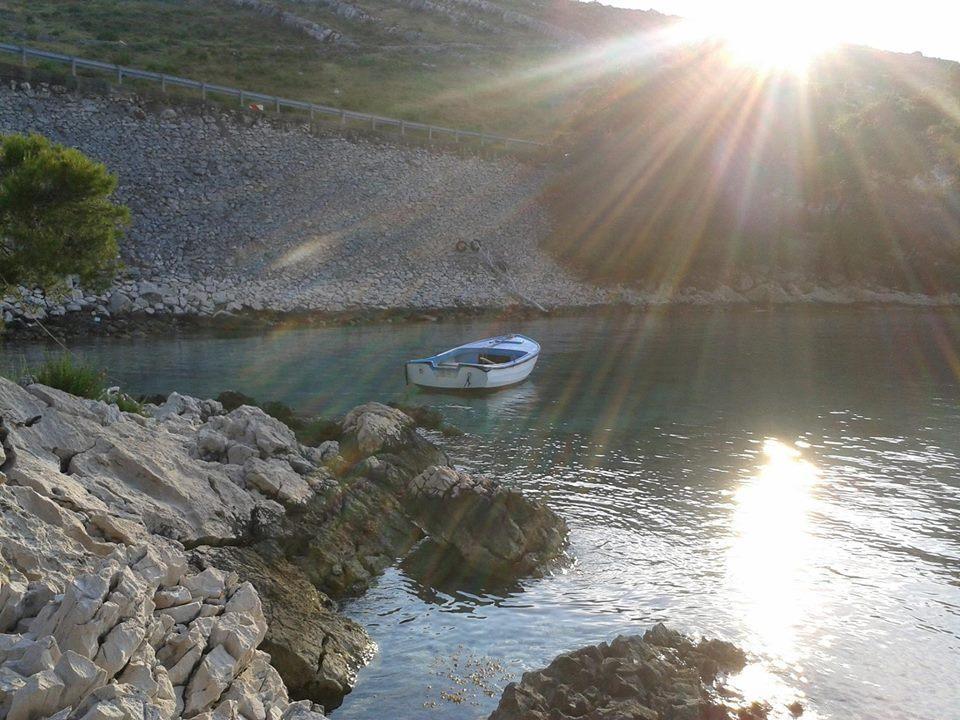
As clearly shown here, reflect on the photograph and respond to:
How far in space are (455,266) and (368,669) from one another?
48.8 m

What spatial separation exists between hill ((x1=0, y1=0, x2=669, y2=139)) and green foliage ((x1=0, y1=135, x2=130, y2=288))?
41.2m

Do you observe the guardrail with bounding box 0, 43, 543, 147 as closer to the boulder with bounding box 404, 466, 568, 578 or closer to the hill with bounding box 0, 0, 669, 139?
the hill with bounding box 0, 0, 669, 139

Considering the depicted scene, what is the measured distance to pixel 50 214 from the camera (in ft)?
101

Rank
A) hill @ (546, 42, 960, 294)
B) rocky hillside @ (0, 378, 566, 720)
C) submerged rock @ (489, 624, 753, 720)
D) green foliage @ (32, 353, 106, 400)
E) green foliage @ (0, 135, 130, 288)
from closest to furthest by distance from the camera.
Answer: rocky hillside @ (0, 378, 566, 720), submerged rock @ (489, 624, 753, 720), green foliage @ (32, 353, 106, 400), green foliage @ (0, 135, 130, 288), hill @ (546, 42, 960, 294)

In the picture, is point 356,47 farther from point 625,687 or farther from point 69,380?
point 625,687

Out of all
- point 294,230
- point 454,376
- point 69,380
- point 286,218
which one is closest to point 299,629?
point 69,380

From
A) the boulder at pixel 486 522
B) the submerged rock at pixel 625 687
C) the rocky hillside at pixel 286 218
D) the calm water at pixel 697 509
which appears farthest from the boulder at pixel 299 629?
the rocky hillside at pixel 286 218

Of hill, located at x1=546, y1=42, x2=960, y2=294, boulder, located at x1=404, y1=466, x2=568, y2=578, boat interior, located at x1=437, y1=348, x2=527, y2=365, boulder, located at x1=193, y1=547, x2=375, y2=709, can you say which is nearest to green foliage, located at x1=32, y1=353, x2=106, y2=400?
boulder, located at x1=193, y1=547, x2=375, y2=709

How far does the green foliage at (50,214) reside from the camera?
3056cm

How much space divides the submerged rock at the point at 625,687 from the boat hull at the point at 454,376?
19581 mm

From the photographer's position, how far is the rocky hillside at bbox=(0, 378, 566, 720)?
283 inches

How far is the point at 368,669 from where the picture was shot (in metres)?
10.9

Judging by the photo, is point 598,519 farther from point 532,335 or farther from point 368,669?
point 532,335

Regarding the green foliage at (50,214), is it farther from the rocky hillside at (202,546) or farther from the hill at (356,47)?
the hill at (356,47)
